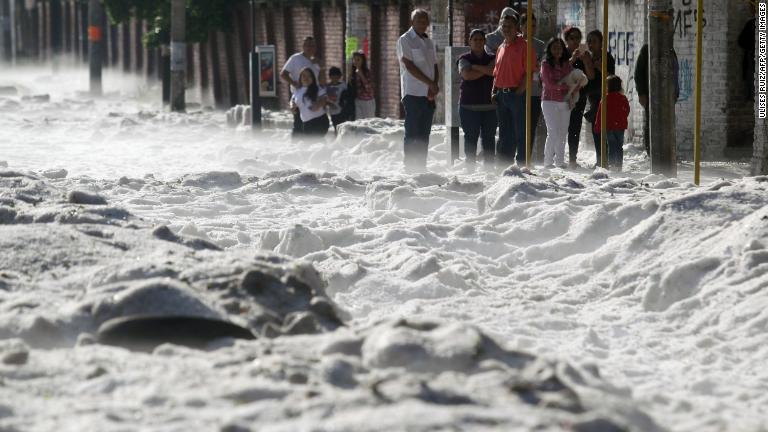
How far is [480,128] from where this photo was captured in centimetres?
1483

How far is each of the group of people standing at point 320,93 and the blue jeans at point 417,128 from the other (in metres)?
3.67

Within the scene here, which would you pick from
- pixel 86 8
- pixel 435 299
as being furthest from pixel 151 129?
pixel 86 8

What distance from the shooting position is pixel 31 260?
755cm

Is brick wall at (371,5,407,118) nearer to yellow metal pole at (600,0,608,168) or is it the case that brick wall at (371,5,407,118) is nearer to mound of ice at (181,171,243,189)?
yellow metal pole at (600,0,608,168)

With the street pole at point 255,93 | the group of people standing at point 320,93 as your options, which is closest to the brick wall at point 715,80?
the group of people standing at point 320,93

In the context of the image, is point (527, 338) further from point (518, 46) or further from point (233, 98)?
point (233, 98)

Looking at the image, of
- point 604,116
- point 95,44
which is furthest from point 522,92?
point 95,44

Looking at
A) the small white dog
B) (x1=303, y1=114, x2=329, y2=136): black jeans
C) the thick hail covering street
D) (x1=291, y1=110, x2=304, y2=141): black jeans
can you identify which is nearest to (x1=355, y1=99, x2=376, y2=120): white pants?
(x1=291, y1=110, x2=304, y2=141): black jeans

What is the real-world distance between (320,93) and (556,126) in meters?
4.75

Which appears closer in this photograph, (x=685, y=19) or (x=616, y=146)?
(x=616, y=146)

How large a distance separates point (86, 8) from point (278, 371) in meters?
51.7

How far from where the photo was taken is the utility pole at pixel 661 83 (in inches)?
509

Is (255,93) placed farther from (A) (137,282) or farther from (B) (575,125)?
(A) (137,282)

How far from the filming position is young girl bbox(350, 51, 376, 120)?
1894 cm
